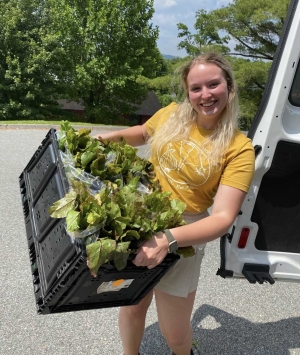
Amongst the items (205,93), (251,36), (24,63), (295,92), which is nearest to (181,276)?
(205,93)

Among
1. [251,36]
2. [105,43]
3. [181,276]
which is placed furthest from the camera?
[105,43]

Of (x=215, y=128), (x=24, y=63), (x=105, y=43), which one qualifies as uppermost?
(x=215, y=128)

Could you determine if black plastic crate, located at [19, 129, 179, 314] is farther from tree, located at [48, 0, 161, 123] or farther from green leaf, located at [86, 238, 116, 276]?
tree, located at [48, 0, 161, 123]

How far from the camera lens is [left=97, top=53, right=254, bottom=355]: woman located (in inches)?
70.3

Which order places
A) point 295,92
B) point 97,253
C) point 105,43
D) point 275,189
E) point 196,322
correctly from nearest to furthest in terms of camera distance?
point 97,253 → point 295,92 → point 275,189 → point 196,322 → point 105,43

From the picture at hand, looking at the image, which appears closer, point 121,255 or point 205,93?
point 121,255

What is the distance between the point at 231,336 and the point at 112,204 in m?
2.02

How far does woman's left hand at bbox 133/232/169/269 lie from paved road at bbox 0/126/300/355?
1.50 metres

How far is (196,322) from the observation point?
3.22m

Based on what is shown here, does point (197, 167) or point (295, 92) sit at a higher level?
point (295, 92)

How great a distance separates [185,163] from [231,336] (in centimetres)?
178

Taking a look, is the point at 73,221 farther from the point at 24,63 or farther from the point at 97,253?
the point at 24,63

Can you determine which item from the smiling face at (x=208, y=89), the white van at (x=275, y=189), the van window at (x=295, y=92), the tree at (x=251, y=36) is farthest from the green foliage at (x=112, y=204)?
the tree at (x=251, y=36)

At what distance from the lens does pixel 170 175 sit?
206 cm
